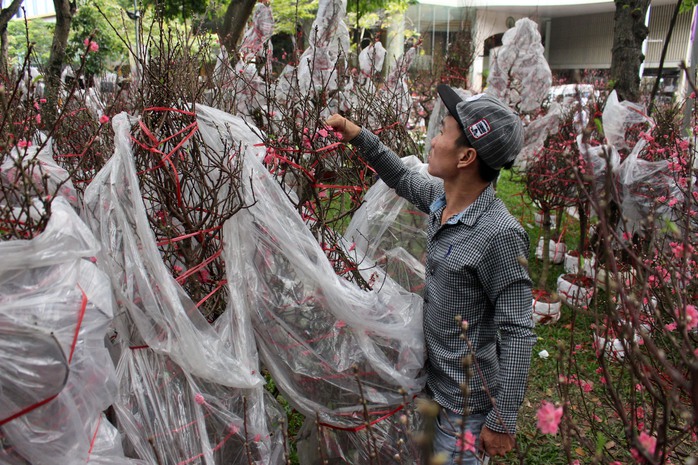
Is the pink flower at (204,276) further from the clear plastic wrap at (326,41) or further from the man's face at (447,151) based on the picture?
the clear plastic wrap at (326,41)

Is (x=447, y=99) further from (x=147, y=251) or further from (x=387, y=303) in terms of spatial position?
(x=147, y=251)

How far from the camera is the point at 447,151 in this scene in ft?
5.68

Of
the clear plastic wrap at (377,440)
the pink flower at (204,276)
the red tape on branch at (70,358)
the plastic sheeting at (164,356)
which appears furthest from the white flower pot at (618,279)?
the pink flower at (204,276)

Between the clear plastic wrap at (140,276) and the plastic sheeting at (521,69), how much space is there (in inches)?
130

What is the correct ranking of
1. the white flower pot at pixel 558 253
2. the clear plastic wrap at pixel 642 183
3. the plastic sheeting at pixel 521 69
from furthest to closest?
the white flower pot at pixel 558 253
the plastic sheeting at pixel 521 69
the clear plastic wrap at pixel 642 183

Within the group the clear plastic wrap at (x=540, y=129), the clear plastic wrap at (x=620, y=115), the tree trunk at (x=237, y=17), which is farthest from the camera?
the tree trunk at (x=237, y=17)

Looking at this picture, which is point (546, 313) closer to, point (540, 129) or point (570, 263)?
point (570, 263)

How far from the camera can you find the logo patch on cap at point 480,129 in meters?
1.66

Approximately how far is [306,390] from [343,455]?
298 mm

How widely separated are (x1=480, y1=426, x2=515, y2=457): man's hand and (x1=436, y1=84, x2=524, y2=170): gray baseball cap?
799 mm

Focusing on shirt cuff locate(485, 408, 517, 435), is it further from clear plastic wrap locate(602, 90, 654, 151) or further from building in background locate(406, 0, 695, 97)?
building in background locate(406, 0, 695, 97)

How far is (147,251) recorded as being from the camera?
5.08ft

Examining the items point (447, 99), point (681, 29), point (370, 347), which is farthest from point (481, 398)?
point (681, 29)

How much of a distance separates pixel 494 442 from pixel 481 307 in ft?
1.29
